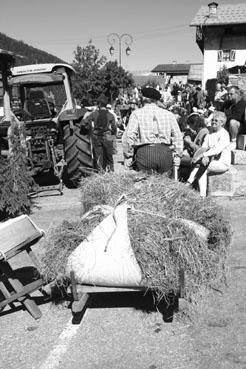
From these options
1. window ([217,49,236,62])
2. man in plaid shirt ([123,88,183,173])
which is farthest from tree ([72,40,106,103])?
man in plaid shirt ([123,88,183,173])

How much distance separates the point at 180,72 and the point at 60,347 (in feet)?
213

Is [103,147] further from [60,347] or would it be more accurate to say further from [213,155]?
[60,347]

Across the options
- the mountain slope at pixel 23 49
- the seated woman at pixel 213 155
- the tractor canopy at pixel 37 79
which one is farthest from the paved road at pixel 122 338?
the mountain slope at pixel 23 49

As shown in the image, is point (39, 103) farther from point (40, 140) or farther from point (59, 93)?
point (40, 140)

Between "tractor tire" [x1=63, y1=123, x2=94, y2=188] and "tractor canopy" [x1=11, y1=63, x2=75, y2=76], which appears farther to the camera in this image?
"tractor canopy" [x1=11, y1=63, x2=75, y2=76]

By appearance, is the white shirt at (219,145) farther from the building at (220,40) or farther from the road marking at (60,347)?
the building at (220,40)

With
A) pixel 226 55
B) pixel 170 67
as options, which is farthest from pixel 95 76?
pixel 170 67

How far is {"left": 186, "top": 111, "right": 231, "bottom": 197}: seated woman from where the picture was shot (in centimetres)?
706

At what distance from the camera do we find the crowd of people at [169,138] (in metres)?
5.10

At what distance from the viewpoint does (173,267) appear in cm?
347

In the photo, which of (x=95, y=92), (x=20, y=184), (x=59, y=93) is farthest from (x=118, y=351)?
(x=95, y=92)

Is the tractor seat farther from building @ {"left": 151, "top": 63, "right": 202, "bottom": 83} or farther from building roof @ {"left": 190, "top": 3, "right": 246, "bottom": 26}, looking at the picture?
building roof @ {"left": 190, "top": 3, "right": 246, "bottom": 26}

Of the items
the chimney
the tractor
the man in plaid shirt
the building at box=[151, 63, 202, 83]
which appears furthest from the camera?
the chimney

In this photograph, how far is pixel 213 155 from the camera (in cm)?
711
